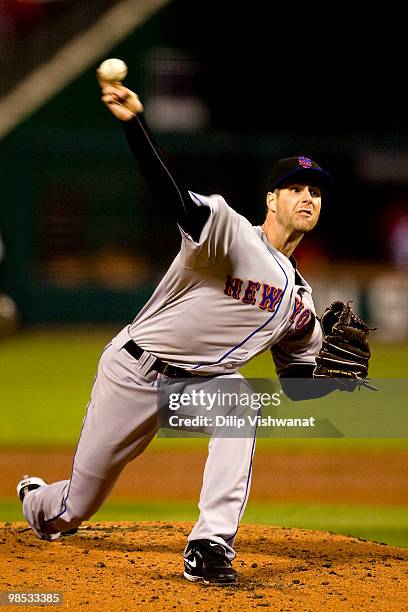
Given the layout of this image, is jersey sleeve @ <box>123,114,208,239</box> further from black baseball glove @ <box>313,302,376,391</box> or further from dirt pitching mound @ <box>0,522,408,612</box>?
dirt pitching mound @ <box>0,522,408,612</box>

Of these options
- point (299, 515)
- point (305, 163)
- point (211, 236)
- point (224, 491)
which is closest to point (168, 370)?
point (224, 491)

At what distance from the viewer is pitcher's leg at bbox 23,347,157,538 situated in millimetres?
4332

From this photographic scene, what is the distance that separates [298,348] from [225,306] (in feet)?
1.81

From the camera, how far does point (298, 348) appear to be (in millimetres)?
4605

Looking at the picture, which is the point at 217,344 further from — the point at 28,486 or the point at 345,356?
the point at 28,486

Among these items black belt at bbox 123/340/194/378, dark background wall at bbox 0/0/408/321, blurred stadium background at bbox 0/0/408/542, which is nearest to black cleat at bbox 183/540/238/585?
black belt at bbox 123/340/194/378

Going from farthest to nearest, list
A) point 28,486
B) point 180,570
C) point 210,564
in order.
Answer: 1. point 28,486
2. point 180,570
3. point 210,564

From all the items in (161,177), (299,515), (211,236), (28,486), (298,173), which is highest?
(298,173)

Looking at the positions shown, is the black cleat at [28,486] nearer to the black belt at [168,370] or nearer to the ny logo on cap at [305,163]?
the black belt at [168,370]

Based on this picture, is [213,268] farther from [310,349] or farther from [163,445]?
[163,445]

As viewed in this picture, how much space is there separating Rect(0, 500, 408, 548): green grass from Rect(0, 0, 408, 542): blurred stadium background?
31.1 feet

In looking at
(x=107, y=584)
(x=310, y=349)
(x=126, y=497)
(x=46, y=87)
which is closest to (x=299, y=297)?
(x=310, y=349)

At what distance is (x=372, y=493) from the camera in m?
A: 6.82

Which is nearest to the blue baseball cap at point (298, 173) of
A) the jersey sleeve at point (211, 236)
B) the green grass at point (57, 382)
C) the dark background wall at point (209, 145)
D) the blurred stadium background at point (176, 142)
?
the jersey sleeve at point (211, 236)
